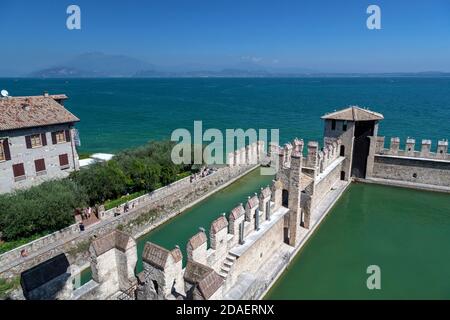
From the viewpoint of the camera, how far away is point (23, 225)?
14391 millimetres

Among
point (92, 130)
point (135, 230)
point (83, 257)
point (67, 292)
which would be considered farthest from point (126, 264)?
point (92, 130)

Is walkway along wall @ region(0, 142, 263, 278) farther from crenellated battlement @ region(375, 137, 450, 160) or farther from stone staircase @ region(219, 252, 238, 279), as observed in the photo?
crenellated battlement @ region(375, 137, 450, 160)

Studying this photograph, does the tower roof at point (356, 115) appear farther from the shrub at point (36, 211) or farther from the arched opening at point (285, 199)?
the shrub at point (36, 211)

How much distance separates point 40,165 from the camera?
19875mm

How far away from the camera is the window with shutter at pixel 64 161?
69.3 feet

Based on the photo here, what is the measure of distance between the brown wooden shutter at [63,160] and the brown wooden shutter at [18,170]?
243cm

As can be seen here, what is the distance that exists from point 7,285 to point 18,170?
27.9 feet

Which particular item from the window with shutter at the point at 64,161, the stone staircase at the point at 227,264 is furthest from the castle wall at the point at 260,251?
the window with shutter at the point at 64,161

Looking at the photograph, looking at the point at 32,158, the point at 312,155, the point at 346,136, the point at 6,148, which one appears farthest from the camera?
the point at 346,136

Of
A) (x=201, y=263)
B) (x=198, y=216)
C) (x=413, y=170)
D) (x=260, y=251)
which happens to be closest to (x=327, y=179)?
(x=413, y=170)

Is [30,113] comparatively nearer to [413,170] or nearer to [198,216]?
[198,216]

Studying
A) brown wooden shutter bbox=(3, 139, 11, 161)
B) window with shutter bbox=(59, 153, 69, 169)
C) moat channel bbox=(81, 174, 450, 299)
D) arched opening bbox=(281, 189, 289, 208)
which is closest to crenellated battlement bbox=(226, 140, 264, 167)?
moat channel bbox=(81, 174, 450, 299)

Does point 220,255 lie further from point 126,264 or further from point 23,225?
point 23,225

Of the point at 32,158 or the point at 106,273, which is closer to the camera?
the point at 106,273
